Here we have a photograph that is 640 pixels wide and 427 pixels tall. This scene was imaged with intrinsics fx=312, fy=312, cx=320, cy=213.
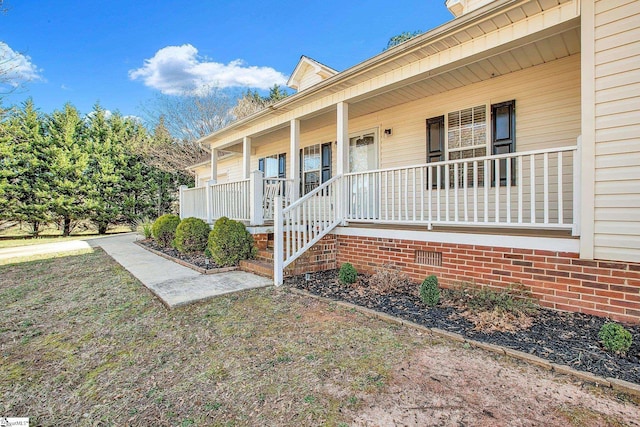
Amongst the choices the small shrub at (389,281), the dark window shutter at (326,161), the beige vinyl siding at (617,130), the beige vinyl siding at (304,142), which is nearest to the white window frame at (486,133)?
the beige vinyl siding at (617,130)

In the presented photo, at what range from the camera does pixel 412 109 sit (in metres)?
6.55

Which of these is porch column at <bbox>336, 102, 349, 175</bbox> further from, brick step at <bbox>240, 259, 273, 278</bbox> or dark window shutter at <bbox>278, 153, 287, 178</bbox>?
dark window shutter at <bbox>278, 153, 287, 178</bbox>

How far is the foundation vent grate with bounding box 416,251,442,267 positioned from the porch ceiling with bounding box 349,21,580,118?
9.39 ft

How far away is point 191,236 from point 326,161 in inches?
157

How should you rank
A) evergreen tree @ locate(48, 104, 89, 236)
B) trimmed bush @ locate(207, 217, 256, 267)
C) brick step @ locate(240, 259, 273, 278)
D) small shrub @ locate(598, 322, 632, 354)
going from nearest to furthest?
small shrub @ locate(598, 322, 632, 354)
brick step @ locate(240, 259, 273, 278)
trimmed bush @ locate(207, 217, 256, 267)
evergreen tree @ locate(48, 104, 89, 236)

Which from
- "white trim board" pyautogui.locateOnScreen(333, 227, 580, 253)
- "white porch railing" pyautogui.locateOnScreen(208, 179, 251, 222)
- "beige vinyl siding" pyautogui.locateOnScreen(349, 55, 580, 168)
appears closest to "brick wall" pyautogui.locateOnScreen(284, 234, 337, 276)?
"white trim board" pyautogui.locateOnScreen(333, 227, 580, 253)

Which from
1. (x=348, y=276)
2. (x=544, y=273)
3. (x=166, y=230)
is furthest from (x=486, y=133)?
(x=166, y=230)

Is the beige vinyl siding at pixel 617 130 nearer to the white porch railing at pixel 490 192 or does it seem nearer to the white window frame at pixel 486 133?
the white porch railing at pixel 490 192

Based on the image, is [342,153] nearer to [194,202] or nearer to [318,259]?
[318,259]

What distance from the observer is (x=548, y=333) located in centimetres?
310

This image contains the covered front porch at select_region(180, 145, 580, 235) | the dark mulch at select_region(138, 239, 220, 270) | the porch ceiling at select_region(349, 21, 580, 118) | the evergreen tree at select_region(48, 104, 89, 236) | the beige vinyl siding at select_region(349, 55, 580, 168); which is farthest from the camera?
the evergreen tree at select_region(48, 104, 89, 236)

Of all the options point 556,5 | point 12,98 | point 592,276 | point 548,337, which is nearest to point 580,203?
point 592,276

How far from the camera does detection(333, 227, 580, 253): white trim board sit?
354 centimetres

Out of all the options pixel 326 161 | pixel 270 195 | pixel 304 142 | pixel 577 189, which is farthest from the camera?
pixel 304 142
